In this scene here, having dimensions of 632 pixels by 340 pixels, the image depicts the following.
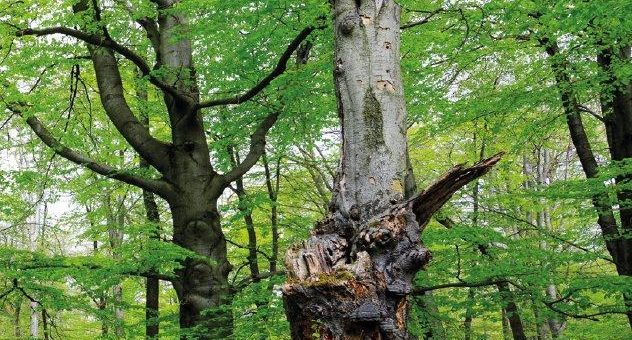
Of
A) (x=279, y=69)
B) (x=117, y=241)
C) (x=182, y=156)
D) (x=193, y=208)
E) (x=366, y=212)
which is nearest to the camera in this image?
(x=366, y=212)

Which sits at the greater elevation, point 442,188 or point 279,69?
point 279,69

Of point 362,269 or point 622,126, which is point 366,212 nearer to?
point 362,269

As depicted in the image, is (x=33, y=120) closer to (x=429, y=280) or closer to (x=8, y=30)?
(x=8, y=30)

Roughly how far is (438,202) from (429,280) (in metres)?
4.02

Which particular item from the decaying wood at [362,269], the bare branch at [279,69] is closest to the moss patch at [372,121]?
the decaying wood at [362,269]

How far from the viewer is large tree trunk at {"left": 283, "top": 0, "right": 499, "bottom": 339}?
182 cm

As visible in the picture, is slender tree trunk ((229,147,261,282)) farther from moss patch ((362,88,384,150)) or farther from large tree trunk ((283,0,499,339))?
moss patch ((362,88,384,150))

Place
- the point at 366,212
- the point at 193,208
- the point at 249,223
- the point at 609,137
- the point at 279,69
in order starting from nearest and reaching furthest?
the point at 366,212, the point at 279,69, the point at 193,208, the point at 609,137, the point at 249,223

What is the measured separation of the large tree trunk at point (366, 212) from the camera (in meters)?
1.82

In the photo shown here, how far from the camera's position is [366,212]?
6.59ft

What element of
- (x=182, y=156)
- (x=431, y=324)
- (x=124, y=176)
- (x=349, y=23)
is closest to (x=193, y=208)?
(x=182, y=156)

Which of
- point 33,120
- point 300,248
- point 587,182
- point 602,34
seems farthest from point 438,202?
point 33,120

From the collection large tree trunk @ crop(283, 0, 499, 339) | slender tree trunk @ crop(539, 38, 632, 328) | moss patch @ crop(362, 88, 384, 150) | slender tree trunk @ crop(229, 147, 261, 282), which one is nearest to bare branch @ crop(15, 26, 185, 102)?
slender tree trunk @ crop(229, 147, 261, 282)

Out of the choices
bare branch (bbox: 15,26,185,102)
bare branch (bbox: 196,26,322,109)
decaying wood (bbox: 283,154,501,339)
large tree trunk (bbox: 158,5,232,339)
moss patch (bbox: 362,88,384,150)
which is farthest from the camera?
large tree trunk (bbox: 158,5,232,339)
